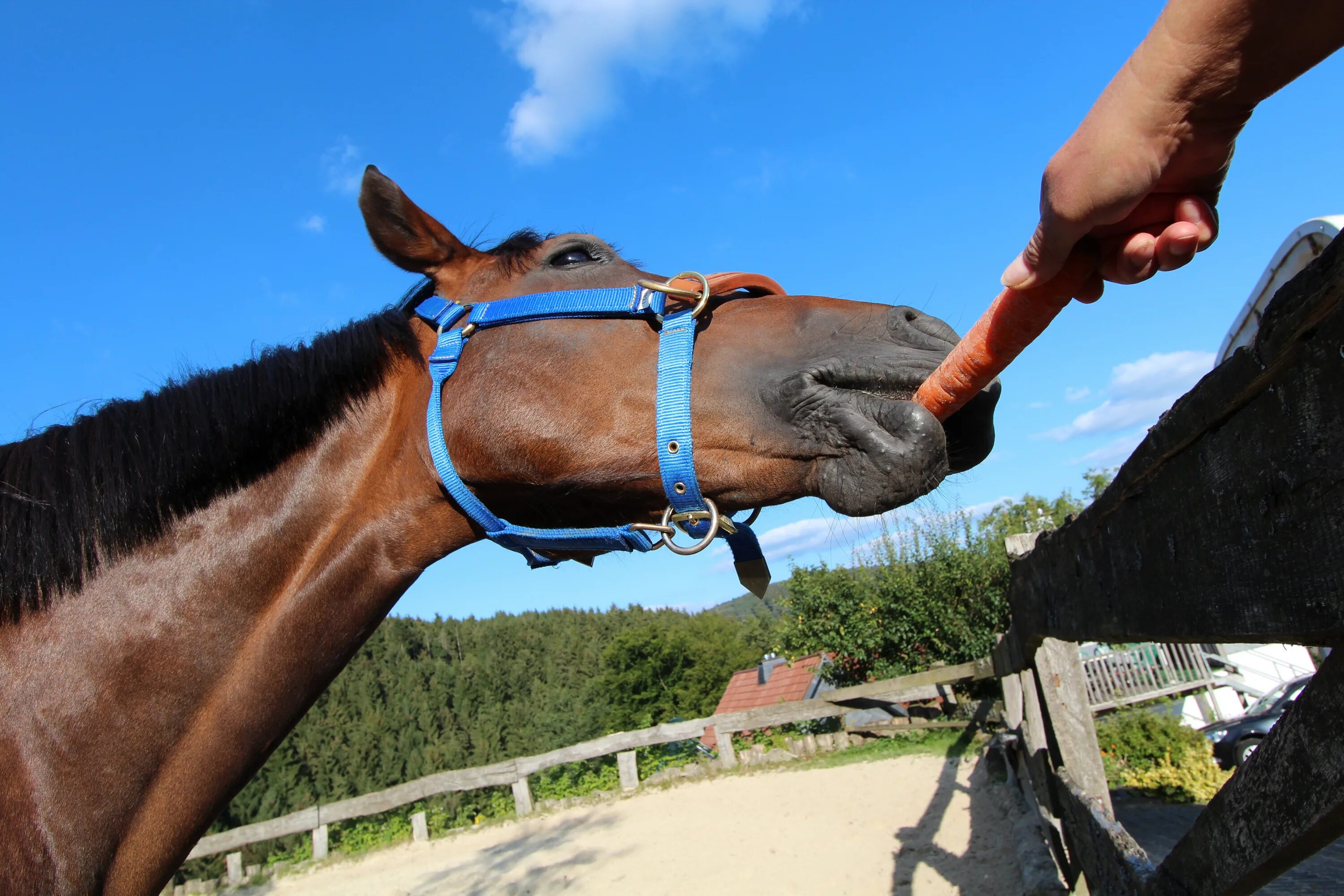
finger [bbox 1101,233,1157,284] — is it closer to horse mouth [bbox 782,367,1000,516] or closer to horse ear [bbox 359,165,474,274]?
horse mouth [bbox 782,367,1000,516]

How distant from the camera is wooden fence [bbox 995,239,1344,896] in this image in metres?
0.68

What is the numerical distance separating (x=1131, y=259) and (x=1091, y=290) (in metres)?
0.12

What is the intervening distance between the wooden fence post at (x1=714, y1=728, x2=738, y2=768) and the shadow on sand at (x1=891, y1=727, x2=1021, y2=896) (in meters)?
4.94

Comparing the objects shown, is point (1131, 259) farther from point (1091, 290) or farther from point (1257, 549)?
point (1257, 549)

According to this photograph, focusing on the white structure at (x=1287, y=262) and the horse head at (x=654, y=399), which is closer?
the horse head at (x=654, y=399)

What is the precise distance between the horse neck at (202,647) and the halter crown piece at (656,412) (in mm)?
110

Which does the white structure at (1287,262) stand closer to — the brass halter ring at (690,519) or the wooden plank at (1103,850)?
the wooden plank at (1103,850)

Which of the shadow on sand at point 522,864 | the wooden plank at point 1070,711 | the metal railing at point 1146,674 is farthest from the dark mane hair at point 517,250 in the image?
the metal railing at point 1146,674

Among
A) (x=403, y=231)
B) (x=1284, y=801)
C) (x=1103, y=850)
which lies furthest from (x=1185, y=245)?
(x=1103, y=850)

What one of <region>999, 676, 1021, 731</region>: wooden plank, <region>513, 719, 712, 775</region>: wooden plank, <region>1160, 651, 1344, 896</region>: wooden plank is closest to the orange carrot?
<region>1160, 651, 1344, 896</region>: wooden plank

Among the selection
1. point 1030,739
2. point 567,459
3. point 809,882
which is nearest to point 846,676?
point 809,882

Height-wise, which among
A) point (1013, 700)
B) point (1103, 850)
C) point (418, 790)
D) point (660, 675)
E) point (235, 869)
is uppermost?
point (1103, 850)

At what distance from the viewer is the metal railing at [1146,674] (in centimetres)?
1494

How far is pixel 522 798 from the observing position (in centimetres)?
1251
